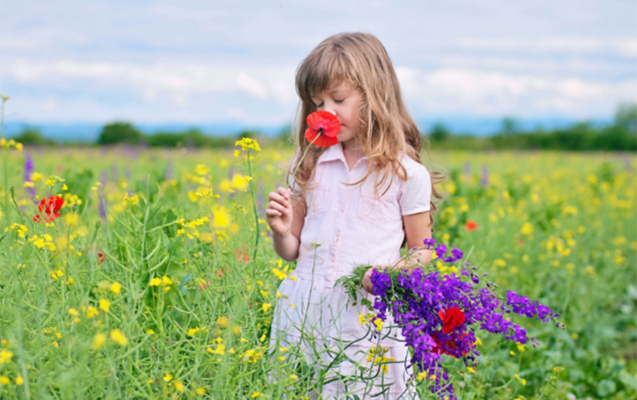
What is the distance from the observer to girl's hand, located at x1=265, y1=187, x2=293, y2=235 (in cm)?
180

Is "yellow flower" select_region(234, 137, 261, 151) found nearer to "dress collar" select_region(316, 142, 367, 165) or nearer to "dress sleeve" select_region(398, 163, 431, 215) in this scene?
"dress collar" select_region(316, 142, 367, 165)

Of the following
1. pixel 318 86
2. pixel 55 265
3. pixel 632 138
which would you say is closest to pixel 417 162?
pixel 318 86

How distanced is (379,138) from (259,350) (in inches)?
34.2

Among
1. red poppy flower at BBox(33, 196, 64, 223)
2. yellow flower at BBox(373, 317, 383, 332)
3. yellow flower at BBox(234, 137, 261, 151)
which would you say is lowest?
yellow flower at BBox(373, 317, 383, 332)

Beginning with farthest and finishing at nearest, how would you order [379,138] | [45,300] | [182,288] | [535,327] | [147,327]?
[535,327] < [379,138] < [182,288] < [147,327] < [45,300]

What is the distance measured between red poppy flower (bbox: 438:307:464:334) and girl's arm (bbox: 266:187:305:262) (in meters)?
0.61

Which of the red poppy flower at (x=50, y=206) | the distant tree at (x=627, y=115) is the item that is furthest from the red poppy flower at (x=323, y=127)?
the distant tree at (x=627, y=115)

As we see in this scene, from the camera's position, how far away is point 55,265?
6.07 ft

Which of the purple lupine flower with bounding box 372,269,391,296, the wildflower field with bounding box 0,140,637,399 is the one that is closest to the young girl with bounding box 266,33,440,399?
the wildflower field with bounding box 0,140,637,399

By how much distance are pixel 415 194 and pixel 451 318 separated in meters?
0.54

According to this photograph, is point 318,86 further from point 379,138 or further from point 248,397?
point 248,397

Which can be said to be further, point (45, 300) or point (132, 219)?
point (132, 219)

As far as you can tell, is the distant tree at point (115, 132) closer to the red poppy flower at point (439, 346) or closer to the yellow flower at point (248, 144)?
the yellow flower at point (248, 144)

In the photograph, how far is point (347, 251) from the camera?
6.39ft
